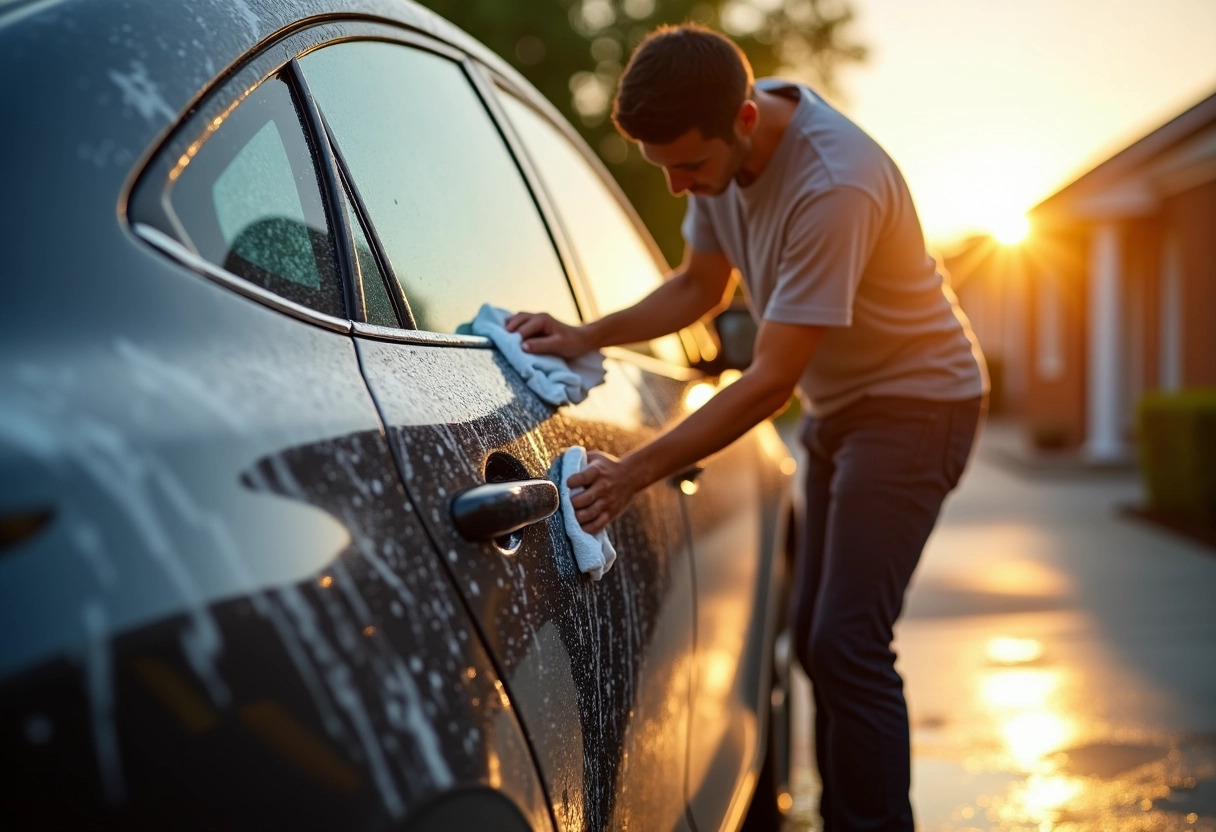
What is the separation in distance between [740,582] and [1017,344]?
2799 cm

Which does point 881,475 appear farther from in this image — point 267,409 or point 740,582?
point 267,409

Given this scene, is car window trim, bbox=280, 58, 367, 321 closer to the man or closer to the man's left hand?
the man's left hand

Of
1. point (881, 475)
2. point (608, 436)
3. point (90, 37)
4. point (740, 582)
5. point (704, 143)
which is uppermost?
point (90, 37)

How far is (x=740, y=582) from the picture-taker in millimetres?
3033

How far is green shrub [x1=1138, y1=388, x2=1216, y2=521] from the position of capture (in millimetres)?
9961

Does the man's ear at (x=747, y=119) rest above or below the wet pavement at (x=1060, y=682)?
above

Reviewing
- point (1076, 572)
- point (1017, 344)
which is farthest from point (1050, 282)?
point (1076, 572)

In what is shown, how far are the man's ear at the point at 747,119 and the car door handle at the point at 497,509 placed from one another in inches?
50.1

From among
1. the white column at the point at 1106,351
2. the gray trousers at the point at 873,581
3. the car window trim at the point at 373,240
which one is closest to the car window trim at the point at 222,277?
the car window trim at the point at 373,240

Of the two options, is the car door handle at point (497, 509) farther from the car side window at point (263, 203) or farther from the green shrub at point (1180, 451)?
the green shrub at point (1180, 451)

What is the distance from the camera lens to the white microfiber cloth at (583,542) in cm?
171

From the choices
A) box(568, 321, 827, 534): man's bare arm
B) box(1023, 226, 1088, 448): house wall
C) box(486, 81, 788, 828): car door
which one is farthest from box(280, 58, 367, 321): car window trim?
box(1023, 226, 1088, 448): house wall

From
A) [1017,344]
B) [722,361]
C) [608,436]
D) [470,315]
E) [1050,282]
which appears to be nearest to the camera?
[470,315]

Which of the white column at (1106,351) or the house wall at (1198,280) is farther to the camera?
the white column at (1106,351)
